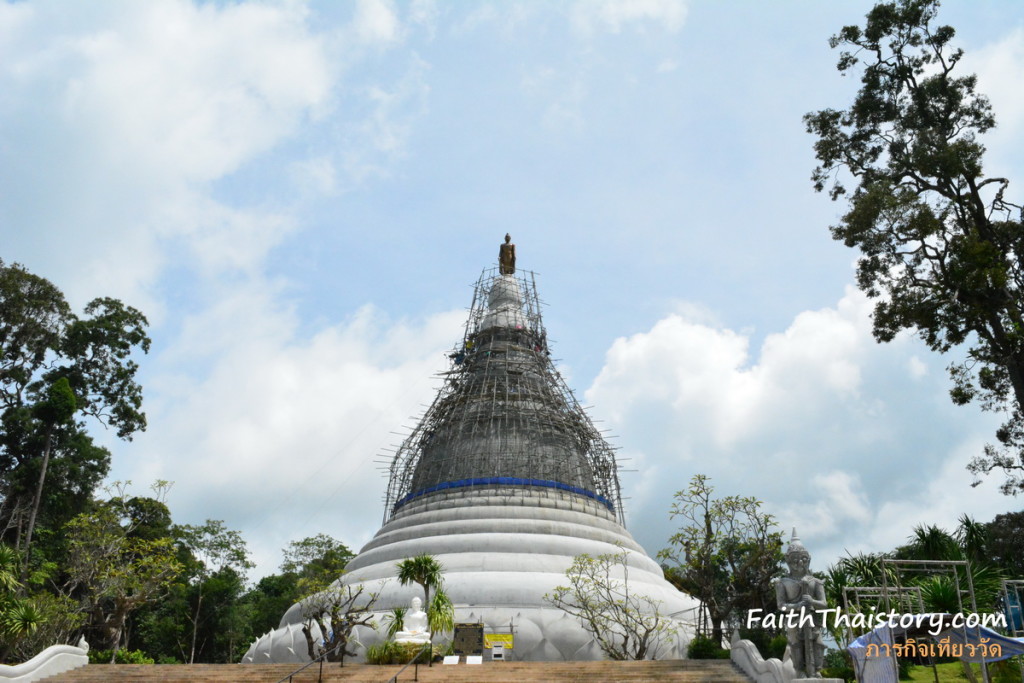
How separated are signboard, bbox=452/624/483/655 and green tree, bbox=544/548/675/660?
2.52 metres

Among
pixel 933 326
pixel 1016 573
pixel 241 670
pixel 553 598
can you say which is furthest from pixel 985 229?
pixel 241 670

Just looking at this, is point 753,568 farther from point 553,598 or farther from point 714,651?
point 553,598

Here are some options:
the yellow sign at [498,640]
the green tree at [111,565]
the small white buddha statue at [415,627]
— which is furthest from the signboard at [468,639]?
the green tree at [111,565]

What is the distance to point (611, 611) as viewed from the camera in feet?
78.5

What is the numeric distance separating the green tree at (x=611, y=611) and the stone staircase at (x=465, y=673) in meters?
3.56

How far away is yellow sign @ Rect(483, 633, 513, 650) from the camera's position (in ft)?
76.5

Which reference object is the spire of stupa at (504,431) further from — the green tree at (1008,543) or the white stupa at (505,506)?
the green tree at (1008,543)

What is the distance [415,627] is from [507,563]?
527 centimetres

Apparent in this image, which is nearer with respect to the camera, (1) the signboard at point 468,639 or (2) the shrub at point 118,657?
(1) the signboard at point 468,639

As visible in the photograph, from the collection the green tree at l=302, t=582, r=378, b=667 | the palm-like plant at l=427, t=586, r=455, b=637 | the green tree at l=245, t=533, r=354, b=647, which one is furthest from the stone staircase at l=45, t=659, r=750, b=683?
the green tree at l=245, t=533, r=354, b=647

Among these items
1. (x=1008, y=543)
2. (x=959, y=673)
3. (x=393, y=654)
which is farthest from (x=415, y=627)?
Answer: (x=1008, y=543)

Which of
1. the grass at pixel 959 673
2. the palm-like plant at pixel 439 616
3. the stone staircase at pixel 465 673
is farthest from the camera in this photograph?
the palm-like plant at pixel 439 616

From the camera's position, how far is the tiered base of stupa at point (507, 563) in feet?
79.1

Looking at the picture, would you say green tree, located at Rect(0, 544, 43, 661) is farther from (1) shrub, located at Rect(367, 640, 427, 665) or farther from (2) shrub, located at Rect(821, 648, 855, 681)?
(2) shrub, located at Rect(821, 648, 855, 681)
